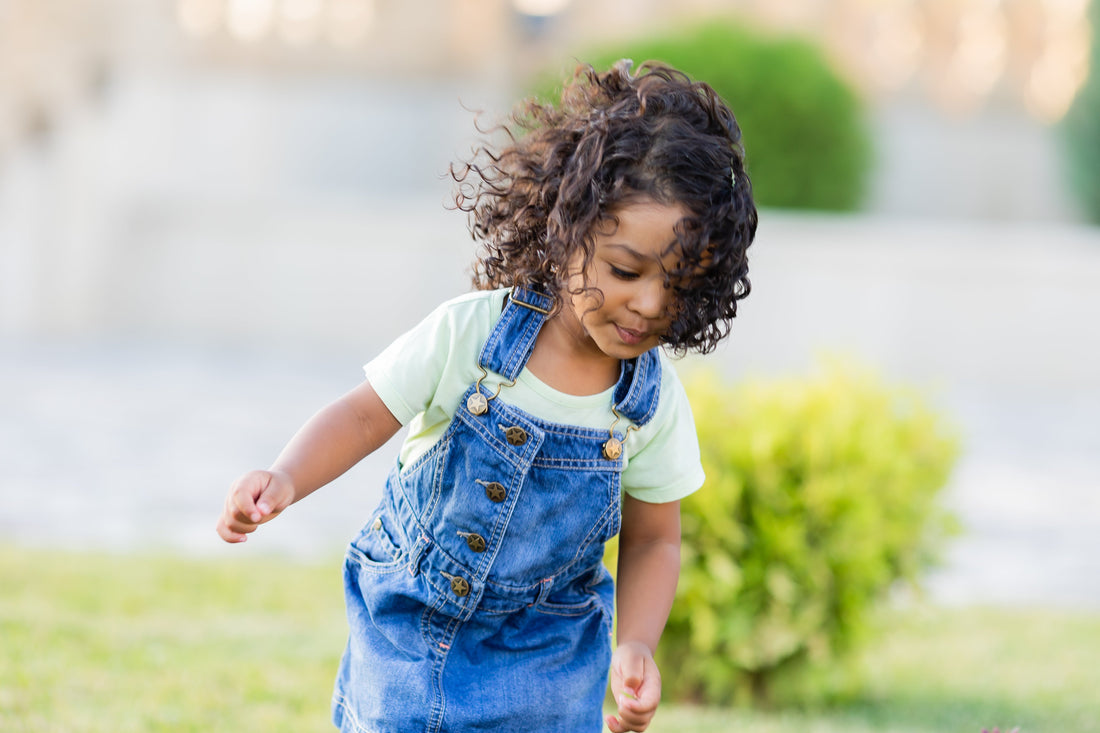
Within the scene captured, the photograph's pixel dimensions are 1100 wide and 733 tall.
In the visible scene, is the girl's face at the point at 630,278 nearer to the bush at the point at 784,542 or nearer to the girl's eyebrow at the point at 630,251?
the girl's eyebrow at the point at 630,251

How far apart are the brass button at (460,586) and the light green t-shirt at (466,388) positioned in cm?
21

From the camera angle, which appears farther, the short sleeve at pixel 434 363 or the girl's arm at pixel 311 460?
the short sleeve at pixel 434 363

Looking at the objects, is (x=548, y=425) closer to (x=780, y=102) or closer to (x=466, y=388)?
(x=466, y=388)

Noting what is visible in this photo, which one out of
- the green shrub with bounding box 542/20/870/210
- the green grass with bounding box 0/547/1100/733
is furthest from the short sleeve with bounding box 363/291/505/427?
the green shrub with bounding box 542/20/870/210

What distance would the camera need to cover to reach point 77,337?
9766mm

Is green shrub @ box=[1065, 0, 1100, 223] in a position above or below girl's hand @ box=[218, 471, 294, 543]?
above

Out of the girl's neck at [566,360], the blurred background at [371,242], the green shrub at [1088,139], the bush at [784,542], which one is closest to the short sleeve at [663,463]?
the girl's neck at [566,360]

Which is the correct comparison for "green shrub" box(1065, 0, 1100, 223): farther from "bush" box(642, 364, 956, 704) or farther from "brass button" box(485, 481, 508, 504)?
"brass button" box(485, 481, 508, 504)

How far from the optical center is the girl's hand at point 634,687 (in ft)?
5.89

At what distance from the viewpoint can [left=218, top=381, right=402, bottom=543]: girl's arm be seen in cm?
171

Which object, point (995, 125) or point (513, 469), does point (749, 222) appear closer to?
point (513, 469)

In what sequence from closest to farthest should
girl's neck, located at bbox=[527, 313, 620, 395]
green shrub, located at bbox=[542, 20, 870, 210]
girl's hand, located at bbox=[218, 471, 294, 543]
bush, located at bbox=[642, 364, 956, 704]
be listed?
girl's hand, located at bbox=[218, 471, 294, 543], girl's neck, located at bbox=[527, 313, 620, 395], bush, located at bbox=[642, 364, 956, 704], green shrub, located at bbox=[542, 20, 870, 210]

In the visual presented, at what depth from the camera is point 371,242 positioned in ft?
32.4

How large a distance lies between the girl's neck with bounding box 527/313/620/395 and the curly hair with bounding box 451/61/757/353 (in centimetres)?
6
